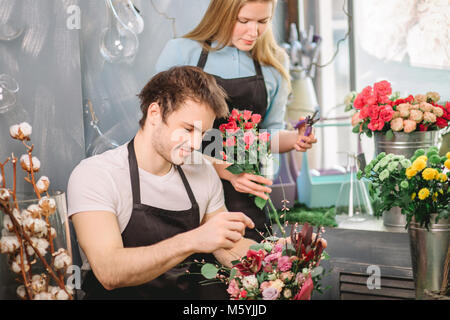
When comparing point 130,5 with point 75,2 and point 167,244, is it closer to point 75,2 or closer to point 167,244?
point 75,2

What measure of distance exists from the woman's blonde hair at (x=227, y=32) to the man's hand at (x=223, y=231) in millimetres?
649

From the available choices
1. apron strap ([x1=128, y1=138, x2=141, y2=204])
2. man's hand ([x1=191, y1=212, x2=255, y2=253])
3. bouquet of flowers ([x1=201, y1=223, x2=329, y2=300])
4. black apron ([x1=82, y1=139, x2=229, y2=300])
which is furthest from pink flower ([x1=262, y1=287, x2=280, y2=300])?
apron strap ([x1=128, y1=138, x2=141, y2=204])

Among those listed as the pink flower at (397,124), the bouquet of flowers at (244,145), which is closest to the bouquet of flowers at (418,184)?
the bouquet of flowers at (244,145)

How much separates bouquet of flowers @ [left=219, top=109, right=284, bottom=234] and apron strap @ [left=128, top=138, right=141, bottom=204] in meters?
0.26

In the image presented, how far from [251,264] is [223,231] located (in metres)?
0.10

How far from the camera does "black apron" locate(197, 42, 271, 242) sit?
1580 mm

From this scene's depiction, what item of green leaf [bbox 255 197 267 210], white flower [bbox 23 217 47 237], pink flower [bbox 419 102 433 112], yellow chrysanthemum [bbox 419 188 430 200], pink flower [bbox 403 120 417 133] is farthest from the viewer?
pink flower [bbox 403 120 417 133]

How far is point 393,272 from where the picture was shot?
161cm

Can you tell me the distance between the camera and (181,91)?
142 cm

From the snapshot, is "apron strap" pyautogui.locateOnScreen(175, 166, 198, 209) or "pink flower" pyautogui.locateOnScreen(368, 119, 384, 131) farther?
"pink flower" pyautogui.locateOnScreen(368, 119, 384, 131)

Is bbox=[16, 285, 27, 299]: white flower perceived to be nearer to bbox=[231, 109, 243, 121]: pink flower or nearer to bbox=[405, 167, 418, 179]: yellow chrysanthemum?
bbox=[231, 109, 243, 121]: pink flower

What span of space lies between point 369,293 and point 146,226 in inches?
26.4

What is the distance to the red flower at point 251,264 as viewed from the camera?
45.0 inches
